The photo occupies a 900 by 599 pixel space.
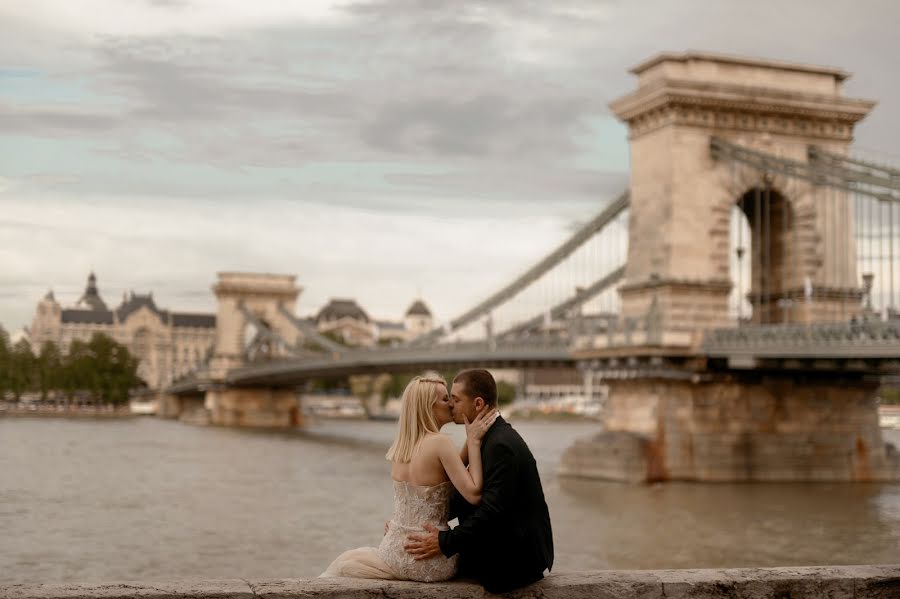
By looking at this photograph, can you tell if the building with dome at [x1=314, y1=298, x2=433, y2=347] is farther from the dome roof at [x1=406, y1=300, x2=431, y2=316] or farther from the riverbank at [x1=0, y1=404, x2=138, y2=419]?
the riverbank at [x1=0, y1=404, x2=138, y2=419]

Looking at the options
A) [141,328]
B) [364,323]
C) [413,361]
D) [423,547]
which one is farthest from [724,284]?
[364,323]

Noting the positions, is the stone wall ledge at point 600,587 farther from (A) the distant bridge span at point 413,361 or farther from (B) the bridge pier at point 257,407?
(B) the bridge pier at point 257,407

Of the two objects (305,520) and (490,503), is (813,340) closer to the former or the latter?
(305,520)

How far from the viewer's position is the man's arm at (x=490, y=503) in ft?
20.0

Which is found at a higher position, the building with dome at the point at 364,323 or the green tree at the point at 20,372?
the building with dome at the point at 364,323

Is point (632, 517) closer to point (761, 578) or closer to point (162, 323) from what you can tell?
point (761, 578)

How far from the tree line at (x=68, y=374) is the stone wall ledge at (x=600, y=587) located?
85300mm

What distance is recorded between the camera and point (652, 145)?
30.1 metres

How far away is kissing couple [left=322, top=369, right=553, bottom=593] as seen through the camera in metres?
6.08

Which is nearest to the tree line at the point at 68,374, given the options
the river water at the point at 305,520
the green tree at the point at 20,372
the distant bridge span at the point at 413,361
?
the green tree at the point at 20,372

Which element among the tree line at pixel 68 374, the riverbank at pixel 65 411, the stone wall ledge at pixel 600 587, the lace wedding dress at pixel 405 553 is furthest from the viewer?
the tree line at pixel 68 374

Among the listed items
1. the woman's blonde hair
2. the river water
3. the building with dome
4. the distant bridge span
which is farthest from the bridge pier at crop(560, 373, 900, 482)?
the building with dome

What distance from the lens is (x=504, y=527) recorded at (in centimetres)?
614

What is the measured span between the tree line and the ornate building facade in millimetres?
53241
